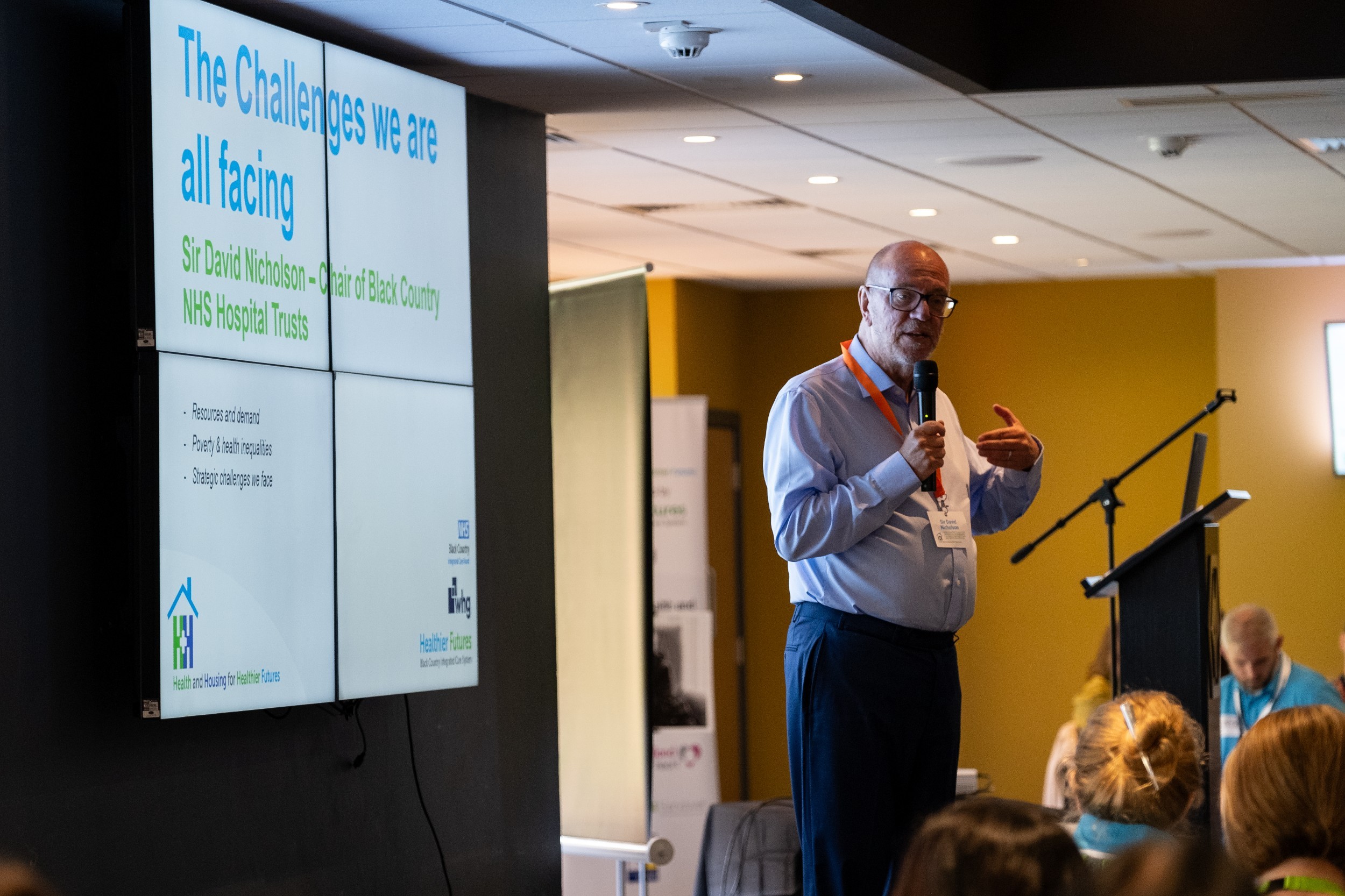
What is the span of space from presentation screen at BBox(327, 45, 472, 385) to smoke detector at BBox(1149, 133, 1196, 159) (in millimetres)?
2433

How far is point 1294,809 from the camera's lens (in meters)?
1.76

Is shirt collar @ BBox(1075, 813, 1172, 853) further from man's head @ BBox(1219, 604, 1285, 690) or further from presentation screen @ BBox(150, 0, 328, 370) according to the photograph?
man's head @ BBox(1219, 604, 1285, 690)

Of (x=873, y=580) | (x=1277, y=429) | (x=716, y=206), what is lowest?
(x=873, y=580)

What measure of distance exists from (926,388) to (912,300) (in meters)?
0.18

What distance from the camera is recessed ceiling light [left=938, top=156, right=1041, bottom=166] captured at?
560 cm

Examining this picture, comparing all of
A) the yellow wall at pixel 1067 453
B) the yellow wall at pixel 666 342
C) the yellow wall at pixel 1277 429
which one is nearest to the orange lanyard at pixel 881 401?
the yellow wall at pixel 666 342

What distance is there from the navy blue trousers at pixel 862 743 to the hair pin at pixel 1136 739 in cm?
39

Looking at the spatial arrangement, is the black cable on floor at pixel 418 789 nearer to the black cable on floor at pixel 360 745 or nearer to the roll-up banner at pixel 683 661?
the black cable on floor at pixel 360 745

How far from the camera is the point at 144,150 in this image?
306 cm

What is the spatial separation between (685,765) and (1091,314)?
350 cm

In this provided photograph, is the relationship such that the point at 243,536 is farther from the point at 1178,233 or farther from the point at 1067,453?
the point at 1067,453

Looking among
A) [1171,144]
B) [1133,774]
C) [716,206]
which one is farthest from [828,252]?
[1133,774]

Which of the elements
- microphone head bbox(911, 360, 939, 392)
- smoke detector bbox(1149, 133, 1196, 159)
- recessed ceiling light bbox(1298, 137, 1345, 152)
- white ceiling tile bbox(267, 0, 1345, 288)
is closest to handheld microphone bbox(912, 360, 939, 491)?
microphone head bbox(911, 360, 939, 392)

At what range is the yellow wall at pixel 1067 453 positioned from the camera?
902 cm
